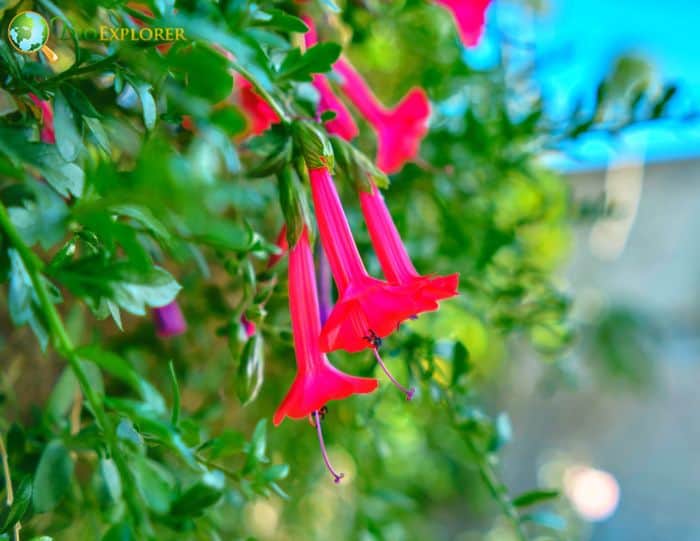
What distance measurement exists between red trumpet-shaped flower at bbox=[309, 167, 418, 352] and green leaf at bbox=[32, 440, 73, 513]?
135 millimetres

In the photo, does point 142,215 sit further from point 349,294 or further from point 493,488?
point 493,488

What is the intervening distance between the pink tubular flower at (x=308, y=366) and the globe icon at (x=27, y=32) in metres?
0.13

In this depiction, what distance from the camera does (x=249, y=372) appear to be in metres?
0.33

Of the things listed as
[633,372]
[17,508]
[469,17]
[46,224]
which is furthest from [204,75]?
[633,372]

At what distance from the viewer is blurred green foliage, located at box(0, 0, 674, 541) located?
234 millimetres

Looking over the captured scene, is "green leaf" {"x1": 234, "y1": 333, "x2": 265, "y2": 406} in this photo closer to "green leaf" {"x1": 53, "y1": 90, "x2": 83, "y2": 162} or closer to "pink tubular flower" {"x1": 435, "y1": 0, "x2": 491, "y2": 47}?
"green leaf" {"x1": 53, "y1": 90, "x2": 83, "y2": 162}

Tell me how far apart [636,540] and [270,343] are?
1.25 m

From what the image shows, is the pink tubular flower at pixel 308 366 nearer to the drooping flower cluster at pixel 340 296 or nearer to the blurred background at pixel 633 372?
the drooping flower cluster at pixel 340 296

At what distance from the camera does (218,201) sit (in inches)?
6.5

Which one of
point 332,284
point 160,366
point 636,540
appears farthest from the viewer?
point 636,540

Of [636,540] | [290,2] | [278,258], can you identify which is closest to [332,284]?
[278,258]

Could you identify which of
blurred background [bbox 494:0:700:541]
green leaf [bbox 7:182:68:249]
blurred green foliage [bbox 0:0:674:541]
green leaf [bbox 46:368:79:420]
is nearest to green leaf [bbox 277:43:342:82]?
blurred green foliage [bbox 0:0:674:541]

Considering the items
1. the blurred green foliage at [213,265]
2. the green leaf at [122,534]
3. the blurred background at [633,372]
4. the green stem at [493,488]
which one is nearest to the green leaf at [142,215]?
the blurred green foliage at [213,265]

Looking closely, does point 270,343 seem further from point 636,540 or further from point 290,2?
point 636,540
